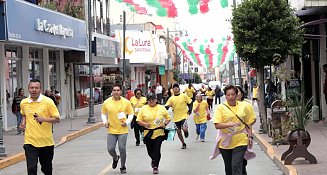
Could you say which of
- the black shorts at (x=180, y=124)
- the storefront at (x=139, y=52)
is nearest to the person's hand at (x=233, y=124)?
Result: the black shorts at (x=180, y=124)

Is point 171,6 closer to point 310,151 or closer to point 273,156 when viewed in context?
point 273,156

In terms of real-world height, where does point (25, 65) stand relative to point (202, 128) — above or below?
above

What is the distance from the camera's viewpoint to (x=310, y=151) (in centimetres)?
1315

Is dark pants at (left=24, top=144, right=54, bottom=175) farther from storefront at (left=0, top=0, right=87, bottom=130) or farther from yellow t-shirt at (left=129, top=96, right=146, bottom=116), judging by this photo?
storefront at (left=0, top=0, right=87, bottom=130)

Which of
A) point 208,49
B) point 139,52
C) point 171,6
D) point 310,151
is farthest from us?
point 139,52

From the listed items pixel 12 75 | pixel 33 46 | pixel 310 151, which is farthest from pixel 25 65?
pixel 310 151

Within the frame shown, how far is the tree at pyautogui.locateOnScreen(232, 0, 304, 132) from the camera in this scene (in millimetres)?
17938

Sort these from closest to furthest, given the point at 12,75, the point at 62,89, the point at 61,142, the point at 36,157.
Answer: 1. the point at 36,157
2. the point at 61,142
3. the point at 12,75
4. the point at 62,89

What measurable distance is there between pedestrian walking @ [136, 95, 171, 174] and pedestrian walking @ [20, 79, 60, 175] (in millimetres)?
3327

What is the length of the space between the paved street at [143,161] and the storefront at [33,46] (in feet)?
16.5

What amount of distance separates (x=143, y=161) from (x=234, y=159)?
225 inches

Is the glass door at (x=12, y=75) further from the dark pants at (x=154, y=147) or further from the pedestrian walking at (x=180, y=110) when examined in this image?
the dark pants at (x=154, y=147)

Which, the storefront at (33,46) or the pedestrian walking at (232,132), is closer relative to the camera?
the pedestrian walking at (232,132)

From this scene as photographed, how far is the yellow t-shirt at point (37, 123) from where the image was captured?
8531 millimetres
